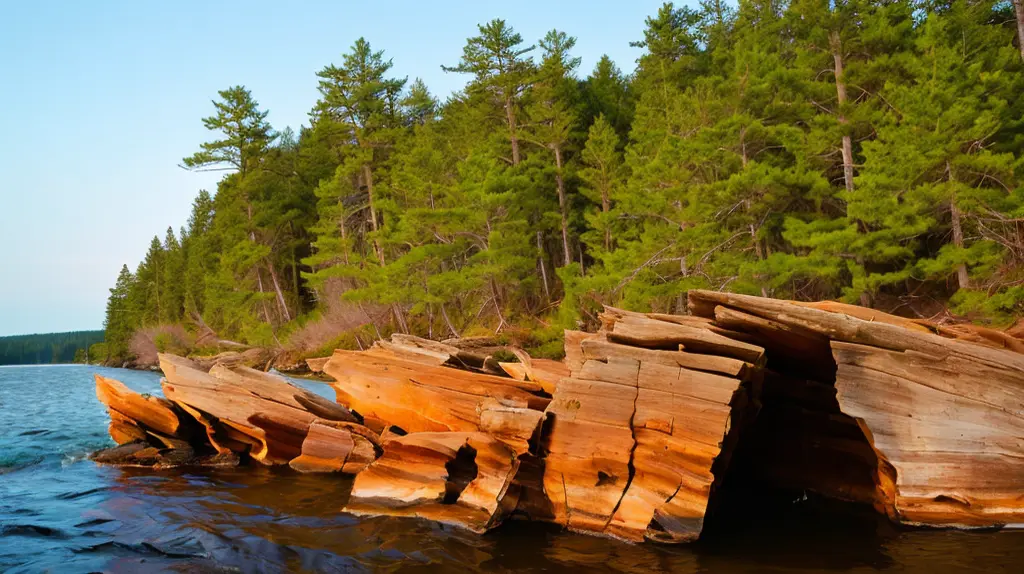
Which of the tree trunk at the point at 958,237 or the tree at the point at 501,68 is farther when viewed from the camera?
the tree at the point at 501,68

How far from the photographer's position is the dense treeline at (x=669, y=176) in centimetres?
1680

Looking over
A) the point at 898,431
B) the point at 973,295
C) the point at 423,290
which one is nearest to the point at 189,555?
the point at 898,431

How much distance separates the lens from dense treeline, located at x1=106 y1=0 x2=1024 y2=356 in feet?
55.1

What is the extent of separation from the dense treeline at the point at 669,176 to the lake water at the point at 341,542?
12140mm

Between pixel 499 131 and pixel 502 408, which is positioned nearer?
pixel 502 408

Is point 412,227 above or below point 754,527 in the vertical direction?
above

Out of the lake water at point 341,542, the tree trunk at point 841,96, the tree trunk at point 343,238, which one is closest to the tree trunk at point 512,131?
the tree trunk at point 343,238

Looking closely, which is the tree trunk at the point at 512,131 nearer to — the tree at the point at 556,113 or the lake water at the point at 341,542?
the tree at the point at 556,113

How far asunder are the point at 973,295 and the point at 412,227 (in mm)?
23213

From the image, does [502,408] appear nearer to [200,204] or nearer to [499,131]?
[499,131]

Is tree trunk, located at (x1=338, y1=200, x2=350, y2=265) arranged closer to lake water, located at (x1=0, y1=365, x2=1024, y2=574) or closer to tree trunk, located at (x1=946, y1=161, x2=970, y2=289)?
lake water, located at (x1=0, y1=365, x2=1024, y2=574)

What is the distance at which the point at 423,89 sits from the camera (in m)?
49.0

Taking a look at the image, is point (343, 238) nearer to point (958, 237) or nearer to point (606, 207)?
point (606, 207)

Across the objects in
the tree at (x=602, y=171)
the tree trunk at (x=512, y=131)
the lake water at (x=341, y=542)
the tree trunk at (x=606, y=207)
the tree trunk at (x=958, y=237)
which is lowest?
the lake water at (x=341, y=542)
